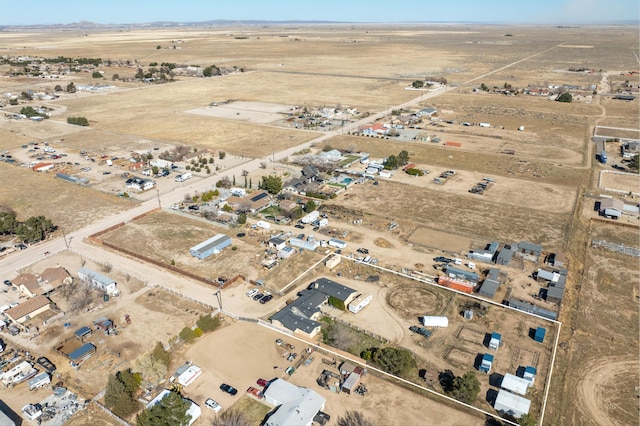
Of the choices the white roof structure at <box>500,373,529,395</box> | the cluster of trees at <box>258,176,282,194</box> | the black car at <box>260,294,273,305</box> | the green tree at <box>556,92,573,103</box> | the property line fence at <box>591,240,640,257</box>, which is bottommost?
the white roof structure at <box>500,373,529,395</box>

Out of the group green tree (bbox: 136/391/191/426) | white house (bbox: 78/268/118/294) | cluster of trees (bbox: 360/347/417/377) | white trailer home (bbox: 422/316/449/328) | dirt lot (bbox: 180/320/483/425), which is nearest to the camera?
green tree (bbox: 136/391/191/426)

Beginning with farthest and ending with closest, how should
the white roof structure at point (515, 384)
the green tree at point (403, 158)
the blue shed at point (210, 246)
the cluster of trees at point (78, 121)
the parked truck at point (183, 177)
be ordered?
the cluster of trees at point (78, 121) < the green tree at point (403, 158) < the parked truck at point (183, 177) < the blue shed at point (210, 246) < the white roof structure at point (515, 384)

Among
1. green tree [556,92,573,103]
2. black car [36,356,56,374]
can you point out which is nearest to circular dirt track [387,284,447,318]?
black car [36,356,56,374]

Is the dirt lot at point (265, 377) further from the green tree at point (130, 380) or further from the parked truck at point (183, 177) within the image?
the parked truck at point (183, 177)

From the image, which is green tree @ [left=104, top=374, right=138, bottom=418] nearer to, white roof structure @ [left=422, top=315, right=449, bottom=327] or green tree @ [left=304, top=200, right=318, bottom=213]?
white roof structure @ [left=422, top=315, right=449, bottom=327]

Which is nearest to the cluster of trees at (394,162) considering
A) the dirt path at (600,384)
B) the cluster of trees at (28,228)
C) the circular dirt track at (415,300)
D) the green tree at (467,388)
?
the circular dirt track at (415,300)

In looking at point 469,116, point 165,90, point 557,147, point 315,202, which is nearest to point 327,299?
point 315,202

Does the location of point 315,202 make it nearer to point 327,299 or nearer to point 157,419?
point 327,299
